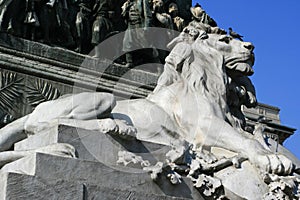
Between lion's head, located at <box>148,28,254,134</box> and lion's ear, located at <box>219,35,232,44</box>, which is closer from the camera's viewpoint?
lion's head, located at <box>148,28,254,134</box>

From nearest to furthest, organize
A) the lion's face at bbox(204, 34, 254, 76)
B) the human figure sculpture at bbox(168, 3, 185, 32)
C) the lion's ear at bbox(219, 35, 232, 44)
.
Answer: the lion's face at bbox(204, 34, 254, 76) → the lion's ear at bbox(219, 35, 232, 44) → the human figure sculpture at bbox(168, 3, 185, 32)

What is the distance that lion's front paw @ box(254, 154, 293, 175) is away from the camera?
8.92m

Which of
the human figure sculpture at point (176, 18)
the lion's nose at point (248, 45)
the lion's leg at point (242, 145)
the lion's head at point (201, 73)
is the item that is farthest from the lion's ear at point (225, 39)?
the human figure sculpture at point (176, 18)

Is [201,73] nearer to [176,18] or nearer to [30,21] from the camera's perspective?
[30,21]

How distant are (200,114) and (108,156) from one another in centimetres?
154

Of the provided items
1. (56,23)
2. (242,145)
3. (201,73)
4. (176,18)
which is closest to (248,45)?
(201,73)

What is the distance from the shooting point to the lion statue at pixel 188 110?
879 cm

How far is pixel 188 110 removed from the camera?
9.59 m

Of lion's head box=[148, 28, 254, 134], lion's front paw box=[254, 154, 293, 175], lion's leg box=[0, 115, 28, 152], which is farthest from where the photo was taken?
lion's head box=[148, 28, 254, 134]

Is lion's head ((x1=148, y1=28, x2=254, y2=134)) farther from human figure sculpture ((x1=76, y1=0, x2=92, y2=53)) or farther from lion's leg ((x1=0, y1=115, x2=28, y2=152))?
human figure sculpture ((x1=76, y1=0, x2=92, y2=53))

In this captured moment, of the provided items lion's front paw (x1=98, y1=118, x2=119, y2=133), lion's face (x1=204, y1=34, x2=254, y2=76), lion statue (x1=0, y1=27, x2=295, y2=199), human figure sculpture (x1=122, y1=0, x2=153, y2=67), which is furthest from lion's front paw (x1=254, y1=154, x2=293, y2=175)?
human figure sculpture (x1=122, y1=0, x2=153, y2=67)

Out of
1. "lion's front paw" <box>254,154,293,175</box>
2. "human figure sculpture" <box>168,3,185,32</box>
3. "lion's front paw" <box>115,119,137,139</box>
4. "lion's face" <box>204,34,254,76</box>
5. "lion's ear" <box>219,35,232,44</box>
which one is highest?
"lion's ear" <box>219,35,232,44</box>

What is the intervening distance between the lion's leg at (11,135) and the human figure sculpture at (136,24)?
749 centimetres

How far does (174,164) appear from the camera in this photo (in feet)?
28.5
